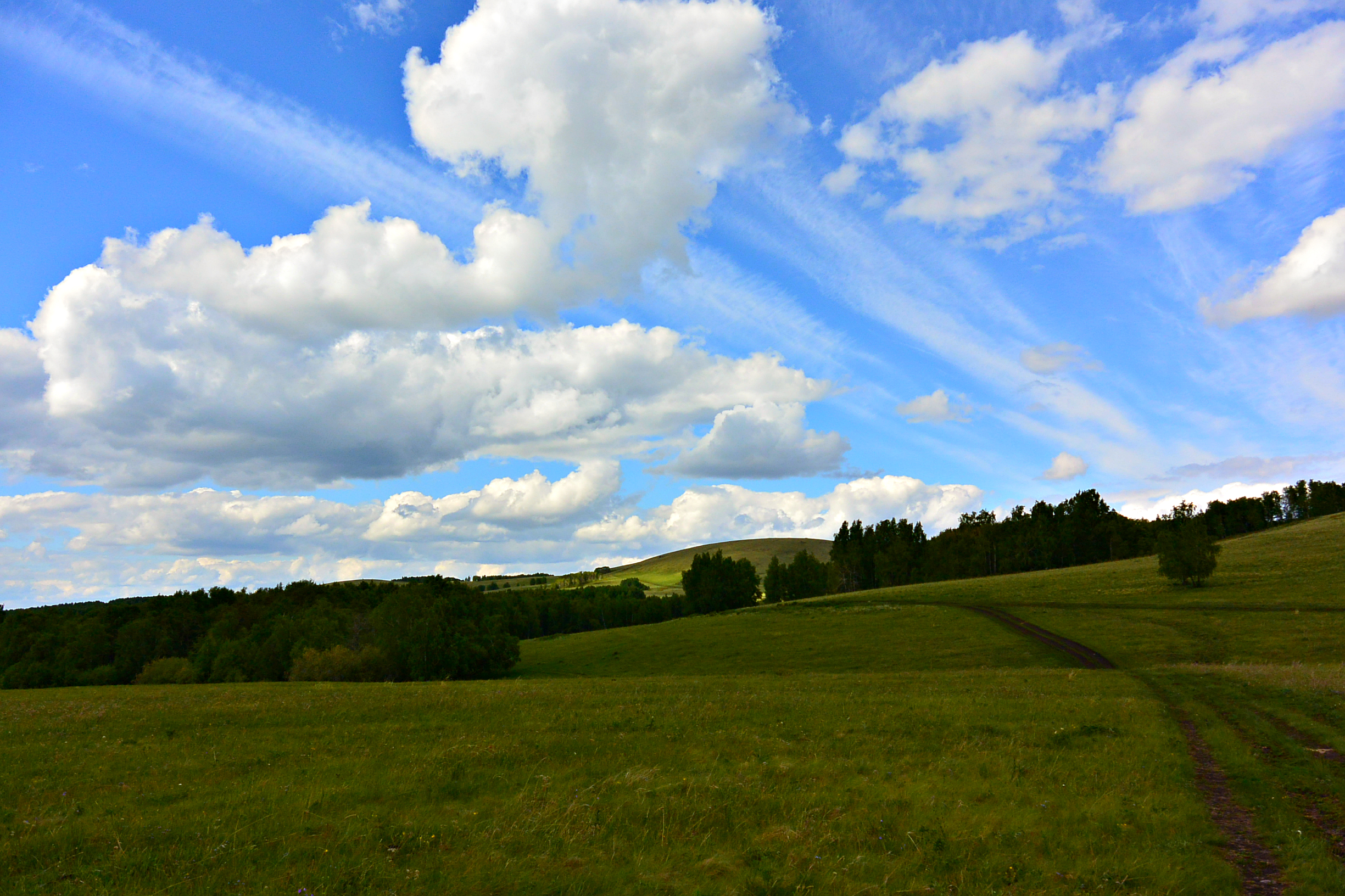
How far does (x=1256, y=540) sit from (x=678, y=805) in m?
147

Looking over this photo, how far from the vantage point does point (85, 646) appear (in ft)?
317

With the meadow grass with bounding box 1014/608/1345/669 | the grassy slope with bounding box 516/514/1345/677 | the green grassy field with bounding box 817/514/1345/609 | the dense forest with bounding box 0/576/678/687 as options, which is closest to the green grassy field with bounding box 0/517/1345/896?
the meadow grass with bounding box 1014/608/1345/669

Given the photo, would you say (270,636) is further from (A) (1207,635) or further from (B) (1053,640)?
(A) (1207,635)

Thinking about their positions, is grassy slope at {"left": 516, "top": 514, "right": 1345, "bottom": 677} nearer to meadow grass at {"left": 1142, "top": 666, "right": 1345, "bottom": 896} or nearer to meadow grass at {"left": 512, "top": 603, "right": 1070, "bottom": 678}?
meadow grass at {"left": 512, "top": 603, "right": 1070, "bottom": 678}

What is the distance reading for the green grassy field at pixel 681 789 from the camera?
991 cm

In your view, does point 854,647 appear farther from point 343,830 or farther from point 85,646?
point 85,646

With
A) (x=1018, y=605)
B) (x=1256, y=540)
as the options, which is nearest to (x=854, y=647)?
(x=1018, y=605)

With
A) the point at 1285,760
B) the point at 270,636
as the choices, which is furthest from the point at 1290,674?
the point at 270,636

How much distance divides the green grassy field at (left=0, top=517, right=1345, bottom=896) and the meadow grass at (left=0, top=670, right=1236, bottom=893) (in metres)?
0.07

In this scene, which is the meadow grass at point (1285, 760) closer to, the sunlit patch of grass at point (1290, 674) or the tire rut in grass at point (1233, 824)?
the tire rut in grass at point (1233, 824)

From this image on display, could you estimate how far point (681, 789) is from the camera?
13.9 metres

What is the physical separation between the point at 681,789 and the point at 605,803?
1.85 m

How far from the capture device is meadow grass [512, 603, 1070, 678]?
59906mm

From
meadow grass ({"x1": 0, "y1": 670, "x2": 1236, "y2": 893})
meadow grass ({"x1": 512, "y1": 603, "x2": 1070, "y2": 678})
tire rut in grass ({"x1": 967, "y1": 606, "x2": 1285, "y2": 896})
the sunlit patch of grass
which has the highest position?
meadow grass ({"x1": 0, "y1": 670, "x2": 1236, "y2": 893})
